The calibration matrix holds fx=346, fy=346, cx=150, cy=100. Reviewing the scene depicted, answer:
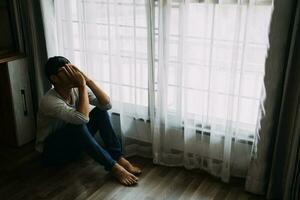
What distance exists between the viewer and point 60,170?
2.63 metres

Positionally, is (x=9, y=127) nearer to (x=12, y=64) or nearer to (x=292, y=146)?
(x=12, y=64)

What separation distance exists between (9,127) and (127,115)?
1.04 m

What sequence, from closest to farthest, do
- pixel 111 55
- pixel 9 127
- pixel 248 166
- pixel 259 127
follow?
pixel 259 127
pixel 248 166
pixel 111 55
pixel 9 127

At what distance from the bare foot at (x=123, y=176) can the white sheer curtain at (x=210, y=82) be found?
1.01 feet

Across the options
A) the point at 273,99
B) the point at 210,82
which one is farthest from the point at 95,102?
the point at 273,99

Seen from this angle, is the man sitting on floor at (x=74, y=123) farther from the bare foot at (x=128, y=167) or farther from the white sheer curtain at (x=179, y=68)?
the white sheer curtain at (x=179, y=68)

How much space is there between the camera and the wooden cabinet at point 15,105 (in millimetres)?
2793

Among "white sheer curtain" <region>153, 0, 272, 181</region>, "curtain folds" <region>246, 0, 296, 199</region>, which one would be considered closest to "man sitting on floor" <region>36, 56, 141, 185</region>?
"white sheer curtain" <region>153, 0, 272, 181</region>

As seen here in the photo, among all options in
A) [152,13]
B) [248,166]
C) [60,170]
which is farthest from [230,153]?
[60,170]

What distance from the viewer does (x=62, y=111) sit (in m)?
2.39

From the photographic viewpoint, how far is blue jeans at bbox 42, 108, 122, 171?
7.98ft

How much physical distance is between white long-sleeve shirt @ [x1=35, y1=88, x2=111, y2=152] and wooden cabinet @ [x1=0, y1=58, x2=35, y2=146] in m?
0.44

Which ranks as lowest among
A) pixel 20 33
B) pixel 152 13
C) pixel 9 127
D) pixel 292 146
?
pixel 9 127

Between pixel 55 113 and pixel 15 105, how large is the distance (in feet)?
2.08
